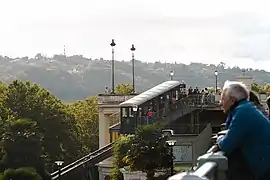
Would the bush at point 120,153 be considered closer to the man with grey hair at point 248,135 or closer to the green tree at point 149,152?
the green tree at point 149,152

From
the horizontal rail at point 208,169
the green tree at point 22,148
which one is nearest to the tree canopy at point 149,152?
the green tree at point 22,148

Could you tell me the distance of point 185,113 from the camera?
2062 inches

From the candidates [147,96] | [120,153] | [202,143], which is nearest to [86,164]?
[147,96]

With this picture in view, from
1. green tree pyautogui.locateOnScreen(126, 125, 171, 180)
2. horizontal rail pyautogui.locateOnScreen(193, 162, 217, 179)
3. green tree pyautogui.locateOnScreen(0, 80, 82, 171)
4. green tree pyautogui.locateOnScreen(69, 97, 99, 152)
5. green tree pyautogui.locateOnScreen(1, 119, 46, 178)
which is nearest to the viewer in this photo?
horizontal rail pyautogui.locateOnScreen(193, 162, 217, 179)

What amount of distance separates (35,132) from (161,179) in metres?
9.00

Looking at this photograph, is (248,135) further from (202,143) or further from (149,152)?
(202,143)

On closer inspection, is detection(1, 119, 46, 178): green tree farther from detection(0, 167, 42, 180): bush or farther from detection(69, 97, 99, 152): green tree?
detection(69, 97, 99, 152): green tree

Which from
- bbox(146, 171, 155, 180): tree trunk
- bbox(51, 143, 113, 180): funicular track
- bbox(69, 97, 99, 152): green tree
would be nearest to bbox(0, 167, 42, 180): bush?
bbox(146, 171, 155, 180): tree trunk

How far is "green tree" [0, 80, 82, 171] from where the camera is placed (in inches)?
2538

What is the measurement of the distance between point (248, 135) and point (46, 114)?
196 ft

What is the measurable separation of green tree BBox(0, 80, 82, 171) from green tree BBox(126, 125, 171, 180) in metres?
23.4

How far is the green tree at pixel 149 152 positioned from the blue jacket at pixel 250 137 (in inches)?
1267

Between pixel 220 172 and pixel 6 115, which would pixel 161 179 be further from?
pixel 220 172

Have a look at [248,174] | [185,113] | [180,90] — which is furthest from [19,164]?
[248,174]
